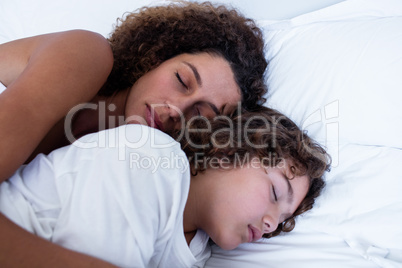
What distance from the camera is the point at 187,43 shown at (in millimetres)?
1129

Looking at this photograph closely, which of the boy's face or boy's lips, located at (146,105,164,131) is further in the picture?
boy's lips, located at (146,105,164,131)

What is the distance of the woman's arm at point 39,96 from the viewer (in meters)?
0.59

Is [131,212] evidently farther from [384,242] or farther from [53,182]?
[384,242]

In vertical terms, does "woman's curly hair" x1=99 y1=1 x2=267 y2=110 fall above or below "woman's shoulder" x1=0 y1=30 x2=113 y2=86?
below

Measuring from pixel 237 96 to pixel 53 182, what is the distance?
60 centimetres

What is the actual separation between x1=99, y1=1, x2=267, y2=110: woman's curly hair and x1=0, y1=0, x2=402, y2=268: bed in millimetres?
109

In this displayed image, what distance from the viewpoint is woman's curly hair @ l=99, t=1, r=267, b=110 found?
113 centimetres

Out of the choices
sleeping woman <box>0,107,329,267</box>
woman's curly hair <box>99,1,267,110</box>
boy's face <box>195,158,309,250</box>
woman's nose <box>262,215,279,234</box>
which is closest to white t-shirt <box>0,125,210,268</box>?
sleeping woman <box>0,107,329,267</box>

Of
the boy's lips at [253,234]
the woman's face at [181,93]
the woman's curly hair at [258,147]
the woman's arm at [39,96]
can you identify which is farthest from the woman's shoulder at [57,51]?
the boy's lips at [253,234]

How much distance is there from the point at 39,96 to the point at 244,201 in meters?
0.52

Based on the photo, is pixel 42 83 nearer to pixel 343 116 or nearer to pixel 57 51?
pixel 57 51

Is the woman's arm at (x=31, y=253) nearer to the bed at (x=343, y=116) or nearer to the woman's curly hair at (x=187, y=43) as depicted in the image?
the bed at (x=343, y=116)

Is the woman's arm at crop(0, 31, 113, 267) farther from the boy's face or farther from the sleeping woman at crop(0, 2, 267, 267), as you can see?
the boy's face

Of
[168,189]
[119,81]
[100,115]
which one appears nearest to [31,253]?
[168,189]
